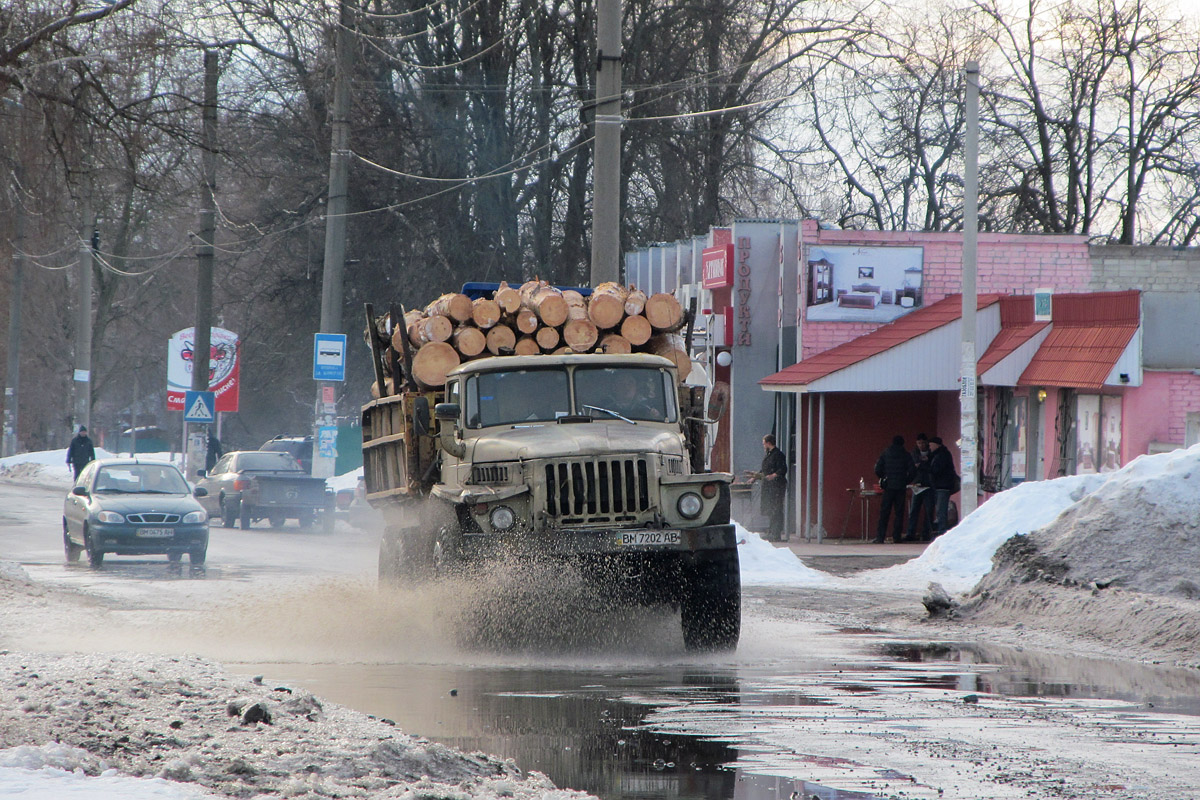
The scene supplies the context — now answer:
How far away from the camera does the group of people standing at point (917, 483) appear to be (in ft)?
78.7

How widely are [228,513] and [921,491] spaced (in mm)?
15359

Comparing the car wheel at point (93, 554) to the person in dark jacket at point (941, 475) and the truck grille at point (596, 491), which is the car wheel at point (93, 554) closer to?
the truck grille at point (596, 491)

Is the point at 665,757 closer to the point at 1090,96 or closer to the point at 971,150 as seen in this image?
the point at 971,150

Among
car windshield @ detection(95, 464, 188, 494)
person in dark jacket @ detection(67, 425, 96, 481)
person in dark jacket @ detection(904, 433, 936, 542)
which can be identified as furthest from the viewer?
person in dark jacket @ detection(67, 425, 96, 481)

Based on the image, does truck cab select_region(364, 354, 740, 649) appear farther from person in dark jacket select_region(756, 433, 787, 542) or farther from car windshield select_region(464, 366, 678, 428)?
person in dark jacket select_region(756, 433, 787, 542)

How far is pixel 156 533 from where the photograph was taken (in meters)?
20.8

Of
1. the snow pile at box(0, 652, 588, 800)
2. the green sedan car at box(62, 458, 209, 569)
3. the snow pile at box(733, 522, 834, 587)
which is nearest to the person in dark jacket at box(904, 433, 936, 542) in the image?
the snow pile at box(733, 522, 834, 587)

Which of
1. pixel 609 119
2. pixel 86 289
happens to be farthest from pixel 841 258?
pixel 86 289

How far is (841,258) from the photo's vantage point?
25672 millimetres

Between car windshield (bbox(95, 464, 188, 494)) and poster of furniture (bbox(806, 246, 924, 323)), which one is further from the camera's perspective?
poster of furniture (bbox(806, 246, 924, 323))

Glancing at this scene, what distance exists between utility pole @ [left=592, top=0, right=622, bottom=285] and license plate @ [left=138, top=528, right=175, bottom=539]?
294 inches

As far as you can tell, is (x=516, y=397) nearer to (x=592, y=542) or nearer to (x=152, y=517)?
(x=592, y=542)

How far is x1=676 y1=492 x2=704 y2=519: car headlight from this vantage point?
11055 mm

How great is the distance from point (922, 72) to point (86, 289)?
27.0 m
